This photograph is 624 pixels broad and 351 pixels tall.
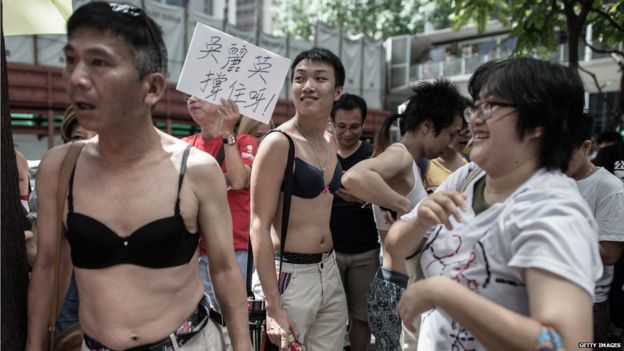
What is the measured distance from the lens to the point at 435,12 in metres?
25.1

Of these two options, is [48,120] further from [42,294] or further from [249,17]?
[249,17]

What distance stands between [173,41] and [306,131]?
48.6ft

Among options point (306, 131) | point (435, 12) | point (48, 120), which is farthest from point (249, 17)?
point (306, 131)

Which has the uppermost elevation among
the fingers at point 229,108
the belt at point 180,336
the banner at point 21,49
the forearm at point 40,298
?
the banner at point 21,49

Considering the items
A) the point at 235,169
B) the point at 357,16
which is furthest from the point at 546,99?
the point at 357,16

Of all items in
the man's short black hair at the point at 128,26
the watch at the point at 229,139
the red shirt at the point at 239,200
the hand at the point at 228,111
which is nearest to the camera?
the man's short black hair at the point at 128,26

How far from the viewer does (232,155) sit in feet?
11.0

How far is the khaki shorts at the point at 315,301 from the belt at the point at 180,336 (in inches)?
34.7

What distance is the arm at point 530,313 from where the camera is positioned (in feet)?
3.99

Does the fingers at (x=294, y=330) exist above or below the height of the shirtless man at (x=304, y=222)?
below

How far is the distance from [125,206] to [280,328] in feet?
3.89

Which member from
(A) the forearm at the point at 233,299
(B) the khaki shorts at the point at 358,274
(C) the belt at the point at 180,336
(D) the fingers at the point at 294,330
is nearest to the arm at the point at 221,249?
(A) the forearm at the point at 233,299

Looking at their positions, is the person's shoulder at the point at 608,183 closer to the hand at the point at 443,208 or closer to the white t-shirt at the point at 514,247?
the white t-shirt at the point at 514,247

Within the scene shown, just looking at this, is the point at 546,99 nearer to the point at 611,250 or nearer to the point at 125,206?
the point at 125,206
